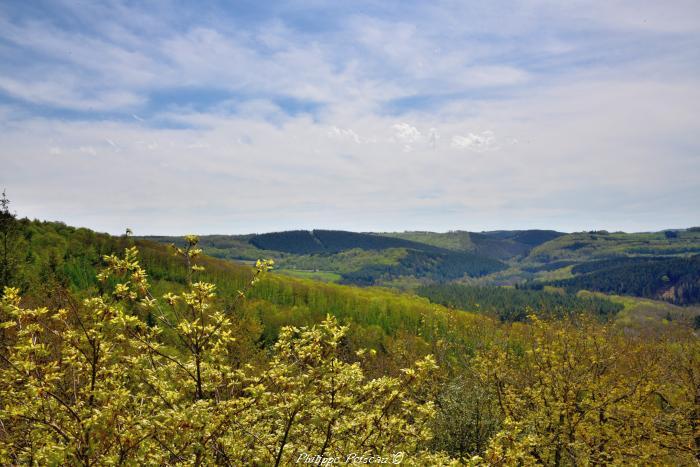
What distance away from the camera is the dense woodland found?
783 centimetres

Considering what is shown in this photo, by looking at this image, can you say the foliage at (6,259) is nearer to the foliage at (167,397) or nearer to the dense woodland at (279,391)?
the dense woodland at (279,391)

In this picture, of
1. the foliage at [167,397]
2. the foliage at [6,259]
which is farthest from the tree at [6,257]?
the foliage at [167,397]

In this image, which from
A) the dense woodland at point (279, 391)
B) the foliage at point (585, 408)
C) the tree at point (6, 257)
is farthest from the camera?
the tree at point (6, 257)

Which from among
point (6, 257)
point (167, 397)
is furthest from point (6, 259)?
point (167, 397)

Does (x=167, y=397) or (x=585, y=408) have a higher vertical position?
(x=167, y=397)

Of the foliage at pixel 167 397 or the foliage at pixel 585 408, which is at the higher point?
Result: the foliage at pixel 167 397

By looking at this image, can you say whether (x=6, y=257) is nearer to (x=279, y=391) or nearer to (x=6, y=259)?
(x=6, y=259)

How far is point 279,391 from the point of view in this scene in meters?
9.87

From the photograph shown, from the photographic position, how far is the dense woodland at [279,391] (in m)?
7.83

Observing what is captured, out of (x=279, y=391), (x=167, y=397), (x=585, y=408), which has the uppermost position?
(x=167, y=397)

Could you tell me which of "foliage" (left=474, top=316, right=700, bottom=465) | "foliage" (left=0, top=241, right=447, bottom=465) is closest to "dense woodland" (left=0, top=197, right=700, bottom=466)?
"foliage" (left=0, top=241, right=447, bottom=465)

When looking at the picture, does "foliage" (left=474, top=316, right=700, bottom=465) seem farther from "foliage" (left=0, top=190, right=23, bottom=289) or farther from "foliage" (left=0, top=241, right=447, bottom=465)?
"foliage" (left=0, top=190, right=23, bottom=289)

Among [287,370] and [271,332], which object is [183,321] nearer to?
[287,370]

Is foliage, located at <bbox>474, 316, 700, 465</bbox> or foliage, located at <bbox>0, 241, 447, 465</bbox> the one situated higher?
foliage, located at <bbox>0, 241, 447, 465</bbox>
